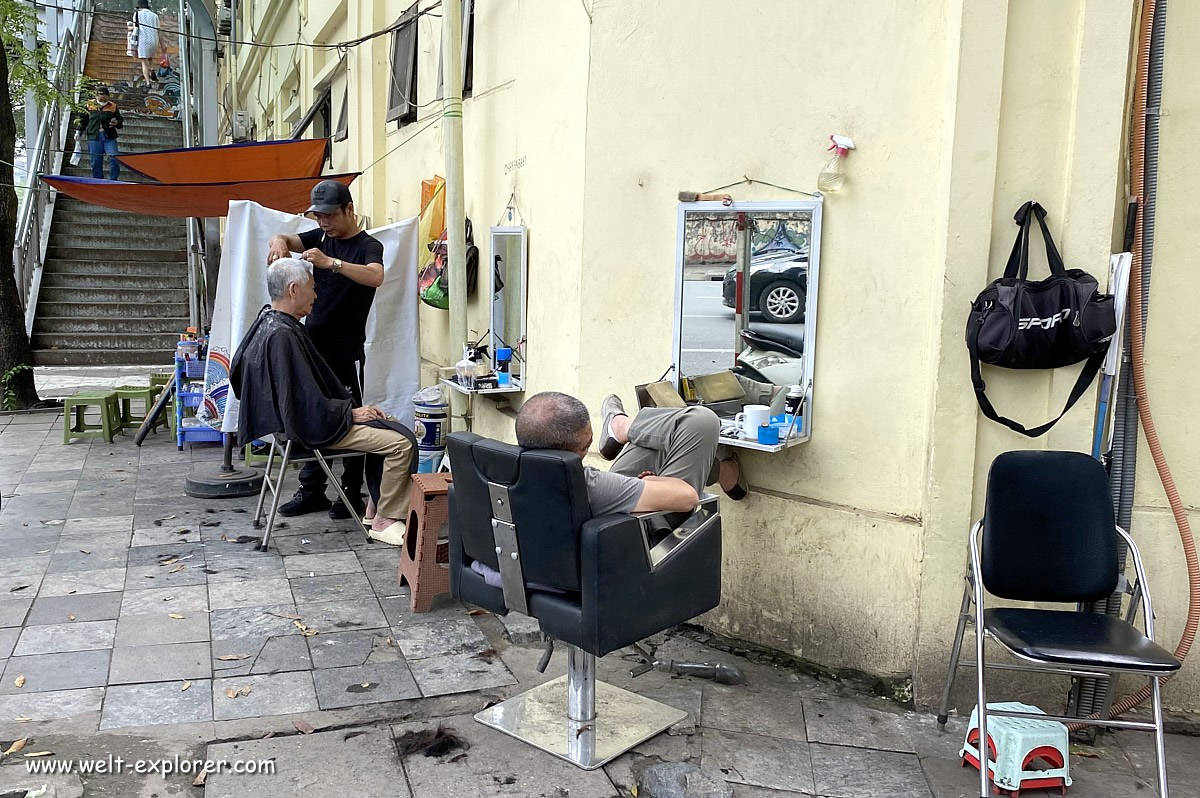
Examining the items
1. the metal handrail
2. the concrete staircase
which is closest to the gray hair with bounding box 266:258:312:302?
the metal handrail

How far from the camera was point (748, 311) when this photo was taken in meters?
4.09

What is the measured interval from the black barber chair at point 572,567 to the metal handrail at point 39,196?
9.54 m

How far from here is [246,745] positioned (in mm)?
3162

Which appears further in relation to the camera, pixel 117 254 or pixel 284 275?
pixel 117 254

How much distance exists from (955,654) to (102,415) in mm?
6919

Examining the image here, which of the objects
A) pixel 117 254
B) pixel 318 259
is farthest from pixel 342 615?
pixel 117 254

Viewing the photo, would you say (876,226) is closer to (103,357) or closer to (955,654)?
(955,654)

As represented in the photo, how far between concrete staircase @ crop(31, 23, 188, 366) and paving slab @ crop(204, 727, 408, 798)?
10853 millimetres

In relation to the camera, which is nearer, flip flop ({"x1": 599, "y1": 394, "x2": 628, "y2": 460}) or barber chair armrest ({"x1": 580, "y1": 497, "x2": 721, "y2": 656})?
barber chair armrest ({"x1": 580, "y1": 497, "x2": 721, "y2": 656})

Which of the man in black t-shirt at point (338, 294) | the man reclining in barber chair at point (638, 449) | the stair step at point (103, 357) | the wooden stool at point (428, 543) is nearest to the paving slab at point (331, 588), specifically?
the wooden stool at point (428, 543)

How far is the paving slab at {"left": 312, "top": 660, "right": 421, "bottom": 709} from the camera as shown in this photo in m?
3.51

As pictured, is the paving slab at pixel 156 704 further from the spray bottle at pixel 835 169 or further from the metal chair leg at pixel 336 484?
the spray bottle at pixel 835 169

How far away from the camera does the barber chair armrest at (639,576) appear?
2.81 m

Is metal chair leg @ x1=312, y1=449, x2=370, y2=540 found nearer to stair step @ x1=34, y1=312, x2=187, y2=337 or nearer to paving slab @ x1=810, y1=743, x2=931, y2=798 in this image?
paving slab @ x1=810, y1=743, x2=931, y2=798
